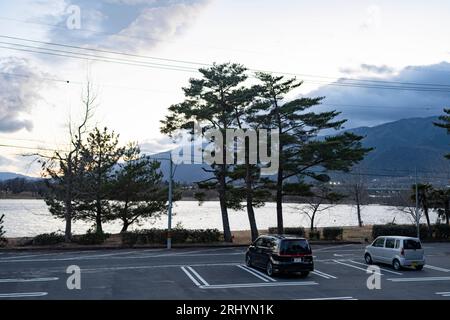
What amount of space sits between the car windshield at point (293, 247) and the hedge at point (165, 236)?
53.4ft

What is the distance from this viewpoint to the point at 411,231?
42.2 metres

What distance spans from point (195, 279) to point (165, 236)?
51.2ft

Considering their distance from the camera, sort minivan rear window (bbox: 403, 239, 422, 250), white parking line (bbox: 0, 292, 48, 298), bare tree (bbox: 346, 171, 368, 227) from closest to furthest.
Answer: white parking line (bbox: 0, 292, 48, 298) → minivan rear window (bbox: 403, 239, 422, 250) → bare tree (bbox: 346, 171, 368, 227)

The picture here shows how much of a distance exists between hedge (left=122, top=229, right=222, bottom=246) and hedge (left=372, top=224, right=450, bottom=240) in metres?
15.4

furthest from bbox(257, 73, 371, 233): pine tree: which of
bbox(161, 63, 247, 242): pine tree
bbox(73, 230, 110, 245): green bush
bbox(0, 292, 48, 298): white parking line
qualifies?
bbox(0, 292, 48, 298): white parking line

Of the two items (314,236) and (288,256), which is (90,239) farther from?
(314,236)

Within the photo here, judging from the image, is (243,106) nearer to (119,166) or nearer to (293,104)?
(293,104)

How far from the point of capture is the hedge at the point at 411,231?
137 ft

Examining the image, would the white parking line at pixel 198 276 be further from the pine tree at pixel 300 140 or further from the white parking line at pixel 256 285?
the pine tree at pixel 300 140

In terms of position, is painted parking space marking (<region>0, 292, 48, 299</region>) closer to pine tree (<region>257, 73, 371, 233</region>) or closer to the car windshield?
the car windshield

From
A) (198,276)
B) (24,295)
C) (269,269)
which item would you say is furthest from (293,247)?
(24,295)

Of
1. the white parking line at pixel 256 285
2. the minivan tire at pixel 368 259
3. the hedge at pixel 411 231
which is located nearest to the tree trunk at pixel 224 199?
the hedge at pixel 411 231

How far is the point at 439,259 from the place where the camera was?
27.1m

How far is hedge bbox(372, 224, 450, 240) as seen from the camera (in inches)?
1644
